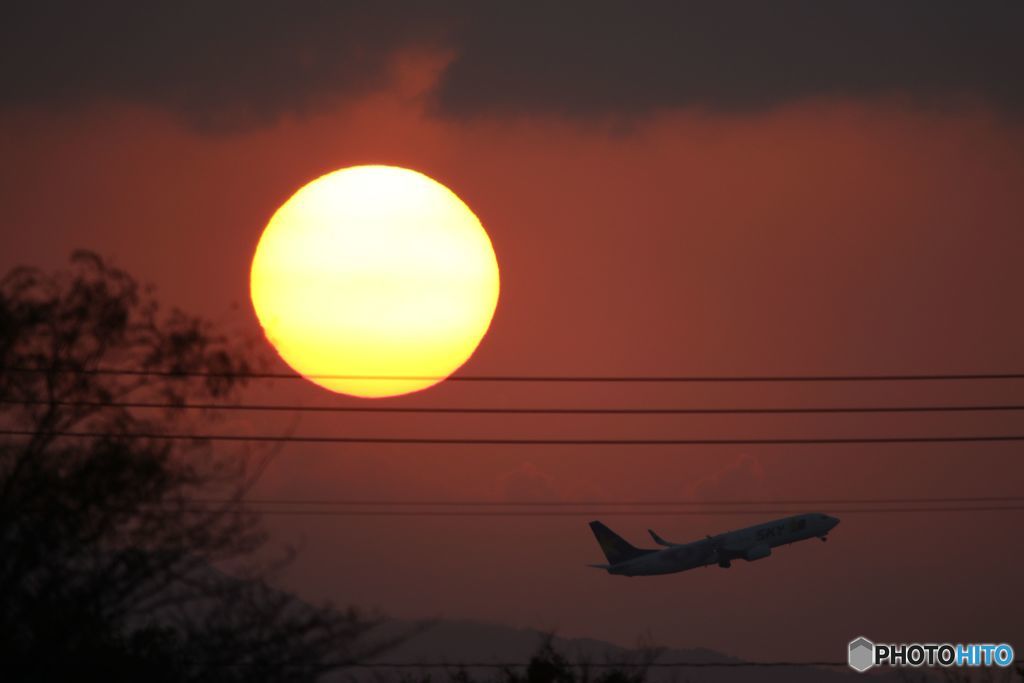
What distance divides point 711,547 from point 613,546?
9591mm

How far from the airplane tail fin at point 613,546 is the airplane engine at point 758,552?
12624 millimetres

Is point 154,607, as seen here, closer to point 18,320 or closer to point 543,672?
point 18,320

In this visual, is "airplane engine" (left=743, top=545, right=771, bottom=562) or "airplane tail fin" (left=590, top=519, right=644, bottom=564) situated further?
"airplane tail fin" (left=590, top=519, right=644, bottom=564)

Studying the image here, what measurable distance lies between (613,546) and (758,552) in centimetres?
1640

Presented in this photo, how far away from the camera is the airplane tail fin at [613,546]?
129750mm

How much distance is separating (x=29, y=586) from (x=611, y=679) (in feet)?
96.2

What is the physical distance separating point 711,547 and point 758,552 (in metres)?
7.72

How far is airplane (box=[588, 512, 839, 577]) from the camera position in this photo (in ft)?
390

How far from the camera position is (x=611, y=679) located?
48.2 m

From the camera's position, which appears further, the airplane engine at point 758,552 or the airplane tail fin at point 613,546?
the airplane tail fin at point 613,546

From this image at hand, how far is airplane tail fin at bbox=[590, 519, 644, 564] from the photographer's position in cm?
12975

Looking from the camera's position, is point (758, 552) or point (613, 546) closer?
point (758, 552)

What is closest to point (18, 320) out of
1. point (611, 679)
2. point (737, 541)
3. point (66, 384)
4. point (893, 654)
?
point (66, 384)

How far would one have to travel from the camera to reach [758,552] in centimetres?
11881
